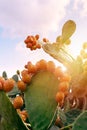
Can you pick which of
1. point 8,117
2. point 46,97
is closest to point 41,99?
point 46,97

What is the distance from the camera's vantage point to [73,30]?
6.21ft

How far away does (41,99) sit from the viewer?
4.89 ft

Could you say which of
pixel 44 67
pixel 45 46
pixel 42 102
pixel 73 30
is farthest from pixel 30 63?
pixel 73 30

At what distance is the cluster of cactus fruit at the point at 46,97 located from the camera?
1380 mm

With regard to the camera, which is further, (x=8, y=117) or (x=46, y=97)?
(x=46, y=97)

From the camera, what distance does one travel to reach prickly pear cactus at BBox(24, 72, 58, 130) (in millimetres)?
1454

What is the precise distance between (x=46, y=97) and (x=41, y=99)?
2 centimetres

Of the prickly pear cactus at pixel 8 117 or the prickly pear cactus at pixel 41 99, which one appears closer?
the prickly pear cactus at pixel 8 117

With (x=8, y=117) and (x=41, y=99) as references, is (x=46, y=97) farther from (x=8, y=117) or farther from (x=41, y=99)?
(x=8, y=117)

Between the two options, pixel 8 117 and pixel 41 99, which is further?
pixel 41 99

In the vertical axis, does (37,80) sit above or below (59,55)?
below

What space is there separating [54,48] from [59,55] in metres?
0.05

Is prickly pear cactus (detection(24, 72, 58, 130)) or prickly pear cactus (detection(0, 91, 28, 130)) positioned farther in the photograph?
prickly pear cactus (detection(24, 72, 58, 130))

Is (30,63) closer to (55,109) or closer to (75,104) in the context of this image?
(55,109)
